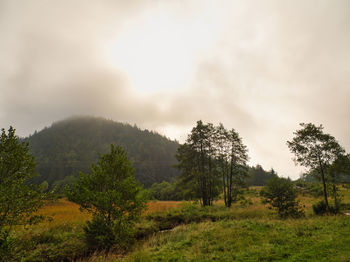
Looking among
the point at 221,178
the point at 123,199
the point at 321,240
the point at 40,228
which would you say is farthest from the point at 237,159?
the point at 40,228

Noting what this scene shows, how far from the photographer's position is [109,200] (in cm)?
1030

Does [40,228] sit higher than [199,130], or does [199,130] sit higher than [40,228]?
[199,130]

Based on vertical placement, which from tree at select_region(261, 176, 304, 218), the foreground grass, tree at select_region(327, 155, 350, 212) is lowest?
the foreground grass

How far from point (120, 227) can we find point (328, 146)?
23365mm

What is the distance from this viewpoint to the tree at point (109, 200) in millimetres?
10273

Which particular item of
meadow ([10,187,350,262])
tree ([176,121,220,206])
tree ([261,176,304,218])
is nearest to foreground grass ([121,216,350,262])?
meadow ([10,187,350,262])

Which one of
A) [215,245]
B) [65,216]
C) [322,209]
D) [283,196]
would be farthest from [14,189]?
[322,209]

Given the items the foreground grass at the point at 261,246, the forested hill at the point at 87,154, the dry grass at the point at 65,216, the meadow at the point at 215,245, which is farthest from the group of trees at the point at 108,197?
the forested hill at the point at 87,154

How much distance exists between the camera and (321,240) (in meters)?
8.75

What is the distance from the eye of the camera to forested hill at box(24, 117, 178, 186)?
373 ft

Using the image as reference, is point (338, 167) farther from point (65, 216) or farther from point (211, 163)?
point (65, 216)

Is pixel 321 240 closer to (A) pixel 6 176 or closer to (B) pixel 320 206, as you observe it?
(B) pixel 320 206

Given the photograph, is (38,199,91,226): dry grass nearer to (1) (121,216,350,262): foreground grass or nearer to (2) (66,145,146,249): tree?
(2) (66,145,146,249): tree

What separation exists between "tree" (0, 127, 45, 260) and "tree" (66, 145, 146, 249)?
3.38 metres
